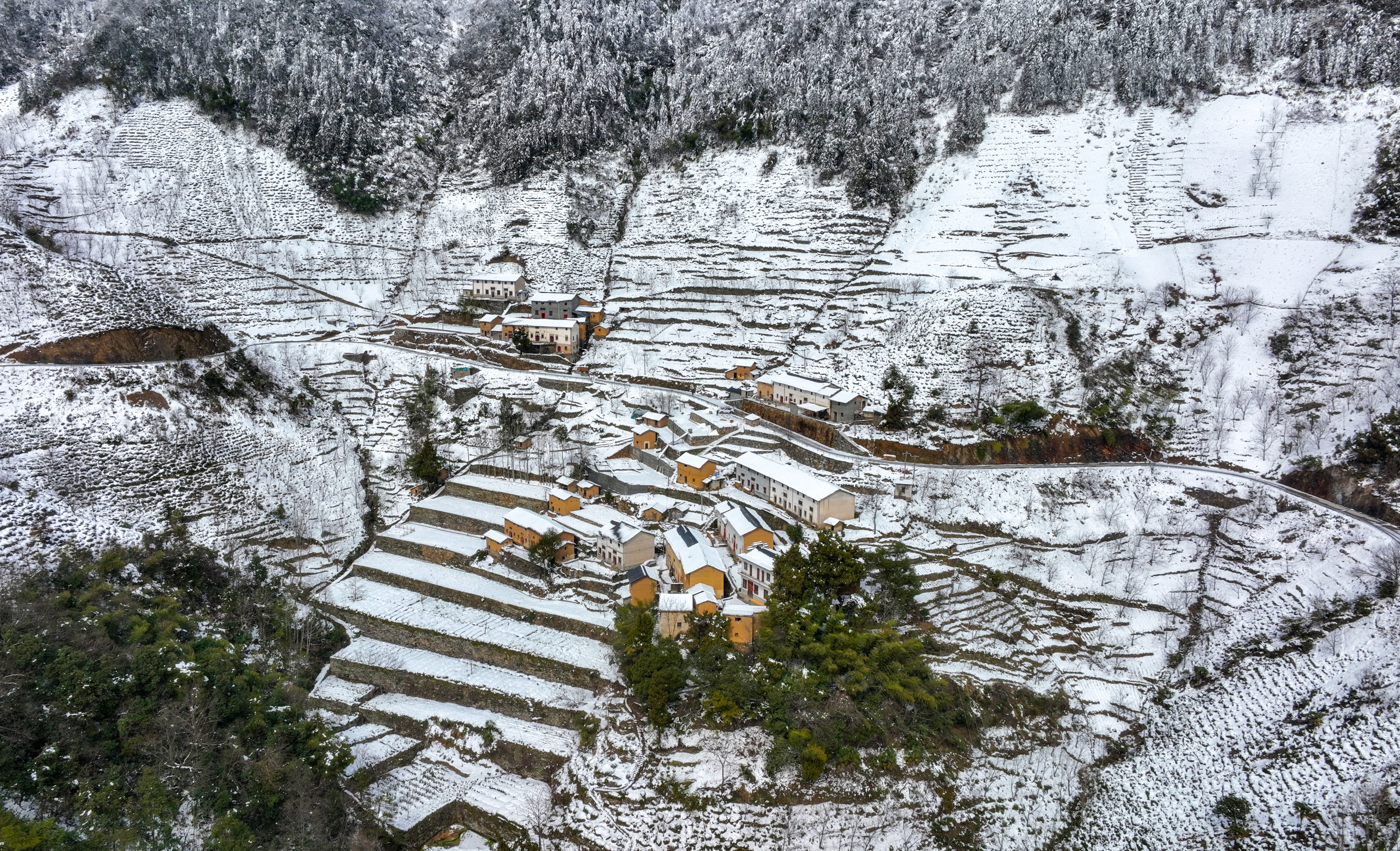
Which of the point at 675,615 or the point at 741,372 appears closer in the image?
the point at 675,615

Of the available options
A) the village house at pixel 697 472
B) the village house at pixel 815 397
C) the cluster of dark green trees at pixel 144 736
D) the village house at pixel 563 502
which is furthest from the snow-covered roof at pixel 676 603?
the village house at pixel 815 397

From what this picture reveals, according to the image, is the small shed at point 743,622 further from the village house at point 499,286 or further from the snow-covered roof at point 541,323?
the village house at point 499,286

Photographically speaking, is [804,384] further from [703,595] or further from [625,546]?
[703,595]

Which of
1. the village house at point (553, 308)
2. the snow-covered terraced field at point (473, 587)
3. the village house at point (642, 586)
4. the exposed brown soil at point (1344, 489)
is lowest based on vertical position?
the snow-covered terraced field at point (473, 587)

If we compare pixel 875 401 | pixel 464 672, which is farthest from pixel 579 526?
pixel 875 401

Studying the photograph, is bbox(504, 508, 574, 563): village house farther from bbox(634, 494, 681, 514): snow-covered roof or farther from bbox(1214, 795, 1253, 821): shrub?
bbox(1214, 795, 1253, 821): shrub

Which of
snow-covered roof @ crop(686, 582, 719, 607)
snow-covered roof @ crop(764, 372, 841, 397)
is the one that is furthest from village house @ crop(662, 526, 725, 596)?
snow-covered roof @ crop(764, 372, 841, 397)

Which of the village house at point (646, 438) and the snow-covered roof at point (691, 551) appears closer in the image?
the snow-covered roof at point (691, 551)
